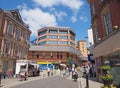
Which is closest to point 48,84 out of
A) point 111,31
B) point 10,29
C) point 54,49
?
point 111,31

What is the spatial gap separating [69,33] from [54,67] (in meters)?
26.6

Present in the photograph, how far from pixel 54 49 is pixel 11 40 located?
27.6 meters

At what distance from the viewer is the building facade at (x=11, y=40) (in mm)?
26336

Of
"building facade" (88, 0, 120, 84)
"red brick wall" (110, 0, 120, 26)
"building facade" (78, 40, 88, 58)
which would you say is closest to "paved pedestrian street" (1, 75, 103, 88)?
"building facade" (88, 0, 120, 84)

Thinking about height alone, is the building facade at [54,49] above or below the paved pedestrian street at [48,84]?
above

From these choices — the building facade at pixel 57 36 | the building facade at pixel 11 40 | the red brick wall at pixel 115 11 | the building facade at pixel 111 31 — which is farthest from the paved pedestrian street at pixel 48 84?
the building facade at pixel 57 36

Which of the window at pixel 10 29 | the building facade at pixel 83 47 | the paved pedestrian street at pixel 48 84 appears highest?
the building facade at pixel 83 47

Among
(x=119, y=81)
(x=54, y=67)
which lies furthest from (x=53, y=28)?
(x=119, y=81)

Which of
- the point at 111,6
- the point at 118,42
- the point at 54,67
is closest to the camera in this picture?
the point at 118,42

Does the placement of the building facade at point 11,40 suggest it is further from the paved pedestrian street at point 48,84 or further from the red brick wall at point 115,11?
the red brick wall at point 115,11

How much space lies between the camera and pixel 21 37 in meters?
34.2

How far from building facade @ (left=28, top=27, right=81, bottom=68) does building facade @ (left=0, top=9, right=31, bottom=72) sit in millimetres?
17722

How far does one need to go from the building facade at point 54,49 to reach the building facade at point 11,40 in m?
17.7

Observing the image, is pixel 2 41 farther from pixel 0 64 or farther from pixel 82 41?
pixel 82 41
